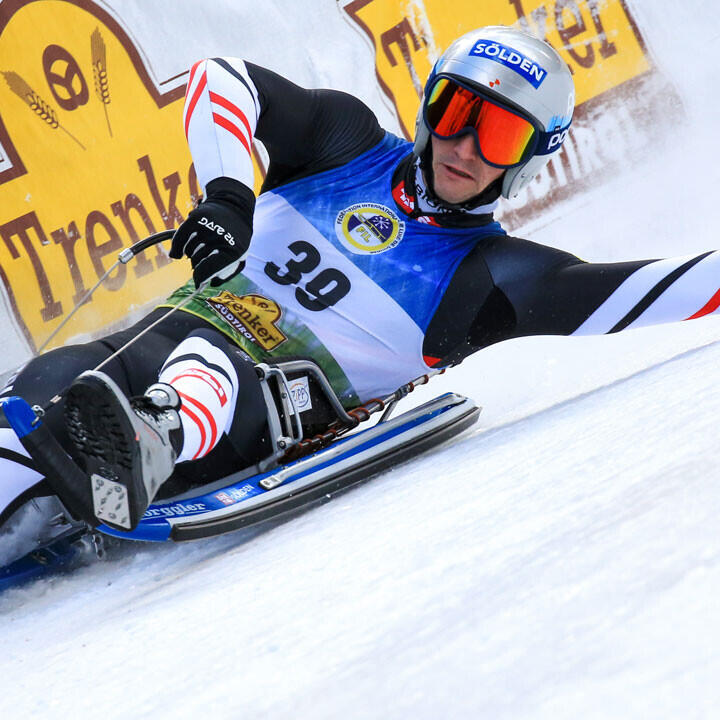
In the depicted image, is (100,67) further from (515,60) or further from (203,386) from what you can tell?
(203,386)

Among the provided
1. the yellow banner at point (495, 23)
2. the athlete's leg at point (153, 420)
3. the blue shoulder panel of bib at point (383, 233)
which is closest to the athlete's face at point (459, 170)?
the blue shoulder panel of bib at point (383, 233)

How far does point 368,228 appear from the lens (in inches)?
106

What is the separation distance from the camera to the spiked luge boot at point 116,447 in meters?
1.70

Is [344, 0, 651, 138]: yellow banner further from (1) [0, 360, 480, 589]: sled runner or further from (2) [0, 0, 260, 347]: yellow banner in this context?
(1) [0, 360, 480, 589]: sled runner

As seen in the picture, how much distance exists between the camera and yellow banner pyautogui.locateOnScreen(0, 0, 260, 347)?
448 centimetres

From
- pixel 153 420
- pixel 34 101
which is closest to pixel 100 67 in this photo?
pixel 34 101

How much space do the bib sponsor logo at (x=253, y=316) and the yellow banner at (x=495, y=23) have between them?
211 cm

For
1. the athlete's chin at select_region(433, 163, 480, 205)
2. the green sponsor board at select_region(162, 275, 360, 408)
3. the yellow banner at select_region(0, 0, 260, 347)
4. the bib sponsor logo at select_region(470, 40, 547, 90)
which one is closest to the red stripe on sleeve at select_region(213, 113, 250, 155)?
the green sponsor board at select_region(162, 275, 360, 408)

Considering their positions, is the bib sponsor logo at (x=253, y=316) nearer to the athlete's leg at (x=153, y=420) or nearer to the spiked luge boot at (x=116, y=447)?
the athlete's leg at (x=153, y=420)

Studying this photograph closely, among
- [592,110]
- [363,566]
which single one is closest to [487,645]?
[363,566]

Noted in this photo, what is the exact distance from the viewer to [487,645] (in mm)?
830

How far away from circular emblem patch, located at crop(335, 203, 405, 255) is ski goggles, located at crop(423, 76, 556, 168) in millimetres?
270

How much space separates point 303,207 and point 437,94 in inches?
19.5

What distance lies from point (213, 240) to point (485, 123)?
799 millimetres
